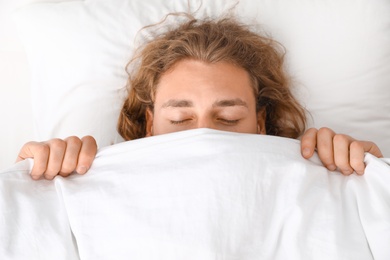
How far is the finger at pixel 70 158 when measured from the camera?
1.10 meters

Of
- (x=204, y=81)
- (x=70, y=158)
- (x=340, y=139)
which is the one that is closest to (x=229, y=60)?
(x=204, y=81)

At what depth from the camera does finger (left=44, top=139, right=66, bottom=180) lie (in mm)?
1097

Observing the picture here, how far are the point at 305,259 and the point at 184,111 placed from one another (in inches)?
15.7

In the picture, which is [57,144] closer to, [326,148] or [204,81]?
[204,81]

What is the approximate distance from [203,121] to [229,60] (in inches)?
7.0

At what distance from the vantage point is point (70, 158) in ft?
3.63

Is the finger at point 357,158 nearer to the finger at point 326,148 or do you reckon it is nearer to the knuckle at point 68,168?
the finger at point 326,148

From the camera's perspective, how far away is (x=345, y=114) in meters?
1.42

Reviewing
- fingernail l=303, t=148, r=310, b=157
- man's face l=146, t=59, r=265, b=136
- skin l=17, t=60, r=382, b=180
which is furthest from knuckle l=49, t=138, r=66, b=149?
fingernail l=303, t=148, r=310, b=157

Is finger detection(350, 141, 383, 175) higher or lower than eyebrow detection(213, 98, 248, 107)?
lower

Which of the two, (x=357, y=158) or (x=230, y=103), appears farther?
(x=230, y=103)

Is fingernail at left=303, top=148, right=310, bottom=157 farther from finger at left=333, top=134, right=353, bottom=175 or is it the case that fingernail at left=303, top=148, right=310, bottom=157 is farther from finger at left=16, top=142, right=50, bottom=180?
finger at left=16, top=142, right=50, bottom=180

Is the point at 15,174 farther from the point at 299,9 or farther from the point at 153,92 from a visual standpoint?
the point at 299,9

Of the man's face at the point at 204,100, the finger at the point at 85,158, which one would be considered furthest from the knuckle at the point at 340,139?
the finger at the point at 85,158
